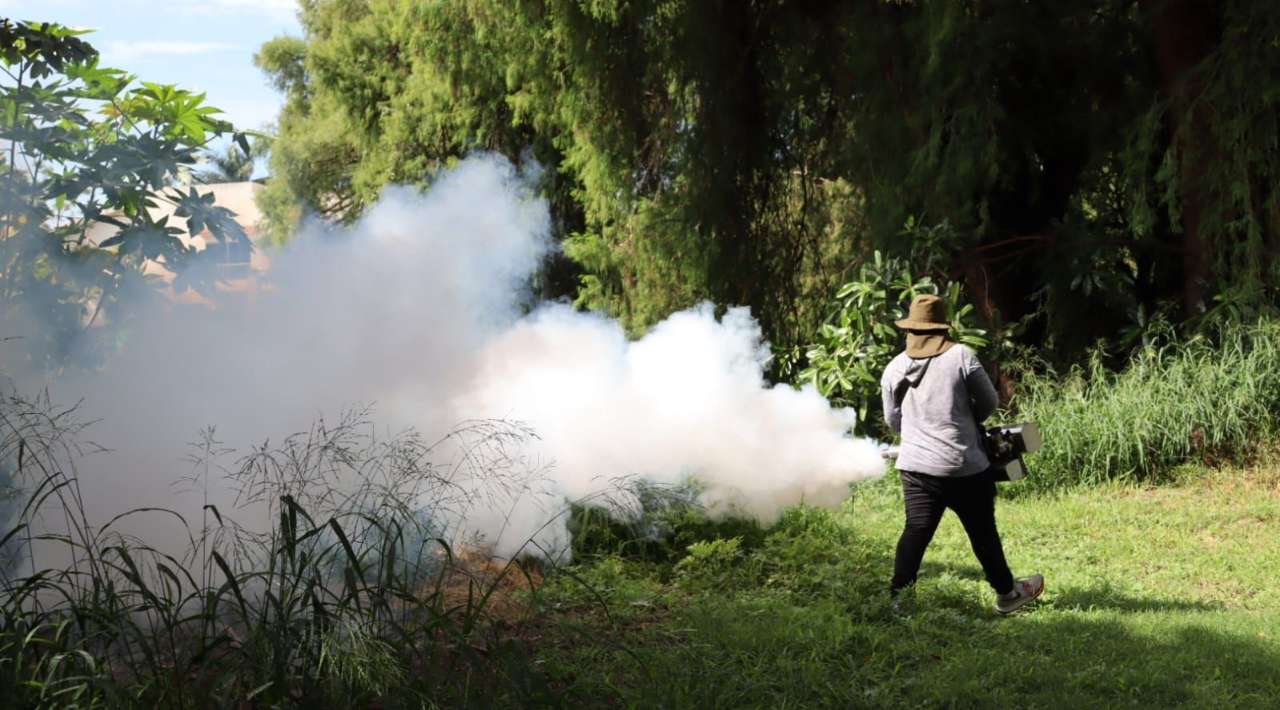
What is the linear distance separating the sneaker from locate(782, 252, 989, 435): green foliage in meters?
4.42

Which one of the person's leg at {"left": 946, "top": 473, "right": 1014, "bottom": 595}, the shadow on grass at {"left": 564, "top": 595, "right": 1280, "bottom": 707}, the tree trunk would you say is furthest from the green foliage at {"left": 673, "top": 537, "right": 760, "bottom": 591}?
the tree trunk

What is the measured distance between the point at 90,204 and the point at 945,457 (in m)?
4.95

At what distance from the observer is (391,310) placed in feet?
29.4

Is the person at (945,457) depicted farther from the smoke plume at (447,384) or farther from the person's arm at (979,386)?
the smoke plume at (447,384)

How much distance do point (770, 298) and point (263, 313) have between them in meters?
6.58

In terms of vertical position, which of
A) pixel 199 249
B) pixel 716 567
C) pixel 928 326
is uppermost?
pixel 199 249

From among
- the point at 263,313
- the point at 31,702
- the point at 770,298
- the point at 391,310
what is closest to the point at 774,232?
the point at 770,298

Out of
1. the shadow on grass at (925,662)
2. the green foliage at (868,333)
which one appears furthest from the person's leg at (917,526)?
the green foliage at (868,333)

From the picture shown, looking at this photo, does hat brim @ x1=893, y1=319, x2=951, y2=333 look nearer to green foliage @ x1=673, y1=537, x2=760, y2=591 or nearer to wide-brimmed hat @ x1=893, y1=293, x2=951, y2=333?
wide-brimmed hat @ x1=893, y1=293, x2=951, y2=333

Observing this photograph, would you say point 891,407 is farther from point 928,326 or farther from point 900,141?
point 900,141

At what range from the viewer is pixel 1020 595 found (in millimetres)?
6695

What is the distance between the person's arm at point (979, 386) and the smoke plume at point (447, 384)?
7.20 ft

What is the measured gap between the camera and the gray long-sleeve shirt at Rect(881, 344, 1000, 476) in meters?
6.53

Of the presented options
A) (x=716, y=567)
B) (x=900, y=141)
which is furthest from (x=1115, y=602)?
(x=900, y=141)
